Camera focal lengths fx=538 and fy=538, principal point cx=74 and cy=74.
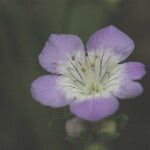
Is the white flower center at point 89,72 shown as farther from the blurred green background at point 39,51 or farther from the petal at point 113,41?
the blurred green background at point 39,51

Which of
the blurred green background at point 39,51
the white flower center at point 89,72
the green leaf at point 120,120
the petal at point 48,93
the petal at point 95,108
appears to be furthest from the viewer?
the blurred green background at point 39,51

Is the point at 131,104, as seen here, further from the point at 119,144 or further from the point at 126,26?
the point at 126,26

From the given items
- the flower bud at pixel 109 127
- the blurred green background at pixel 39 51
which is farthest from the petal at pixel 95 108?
the blurred green background at pixel 39 51

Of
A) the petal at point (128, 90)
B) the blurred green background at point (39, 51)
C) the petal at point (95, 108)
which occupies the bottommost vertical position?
the blurred green background at point (39, 51)

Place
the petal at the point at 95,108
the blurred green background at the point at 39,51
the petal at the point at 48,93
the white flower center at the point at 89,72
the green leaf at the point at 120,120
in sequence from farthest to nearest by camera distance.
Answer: the blurred green background at the point at 39,51 → the white flower center at the point at 89,72 → the green leaf at the point at 120,120 → the petal at the point at 48,93 → the petal at the point at 95,108

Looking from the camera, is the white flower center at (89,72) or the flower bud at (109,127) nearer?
the flower bud at (109,127)

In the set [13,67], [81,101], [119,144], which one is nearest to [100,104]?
[81,101]

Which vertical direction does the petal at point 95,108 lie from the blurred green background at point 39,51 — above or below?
above
